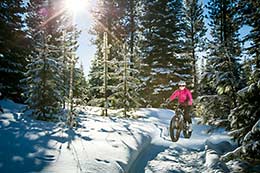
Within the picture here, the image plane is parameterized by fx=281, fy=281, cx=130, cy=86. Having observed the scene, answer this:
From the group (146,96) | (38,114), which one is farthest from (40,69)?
(146,96)

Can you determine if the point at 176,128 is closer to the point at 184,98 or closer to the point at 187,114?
the point at 187,114

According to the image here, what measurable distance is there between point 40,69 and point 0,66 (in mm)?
5732

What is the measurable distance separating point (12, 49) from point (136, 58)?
56.1 feet

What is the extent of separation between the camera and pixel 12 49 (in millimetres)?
19453

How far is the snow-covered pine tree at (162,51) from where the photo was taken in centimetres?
2809

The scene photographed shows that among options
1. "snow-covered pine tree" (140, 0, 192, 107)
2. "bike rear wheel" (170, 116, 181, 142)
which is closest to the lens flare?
"snow-covered pine tree" (140, 0, 192, 107)

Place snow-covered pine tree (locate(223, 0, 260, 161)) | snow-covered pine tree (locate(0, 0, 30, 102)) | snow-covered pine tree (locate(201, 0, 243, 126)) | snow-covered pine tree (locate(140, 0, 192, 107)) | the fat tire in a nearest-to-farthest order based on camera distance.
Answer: snow-covered pine tree (locate(223, 0, 260, 161))
snow-covered pine tree (locate(201, 0, 243, 126))
the fat tire
snow-covered pine tree (locate(0, 0, 30, 102))
snow-covered pine tree (locate(140, 0, 192, 107))

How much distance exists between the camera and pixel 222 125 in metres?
13.9

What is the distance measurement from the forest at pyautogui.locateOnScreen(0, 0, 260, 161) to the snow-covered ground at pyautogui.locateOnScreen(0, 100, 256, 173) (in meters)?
1.47

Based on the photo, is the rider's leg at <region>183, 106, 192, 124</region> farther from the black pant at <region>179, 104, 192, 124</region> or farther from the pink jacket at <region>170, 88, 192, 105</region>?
the pink jacket at <region>170, 88, 192, 105</region>

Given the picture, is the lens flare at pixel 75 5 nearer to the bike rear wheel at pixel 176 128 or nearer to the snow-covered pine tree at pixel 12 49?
the snow-covered pine tree at pixel 12 49

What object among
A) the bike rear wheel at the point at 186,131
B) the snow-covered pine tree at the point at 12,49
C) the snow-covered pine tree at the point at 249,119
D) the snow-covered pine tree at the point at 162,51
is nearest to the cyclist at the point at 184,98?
the bike rear wheel at the point at 186,131

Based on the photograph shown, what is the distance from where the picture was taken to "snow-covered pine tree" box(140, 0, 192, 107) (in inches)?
1106

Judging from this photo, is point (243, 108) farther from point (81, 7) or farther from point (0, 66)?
point (81, 7)
